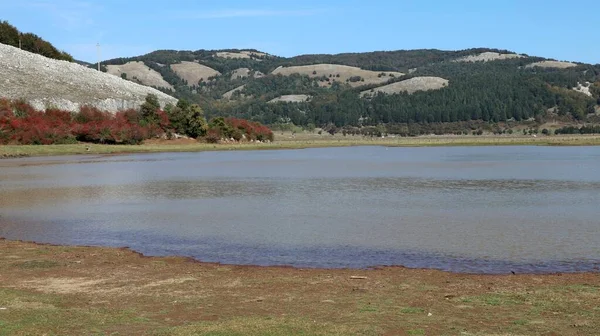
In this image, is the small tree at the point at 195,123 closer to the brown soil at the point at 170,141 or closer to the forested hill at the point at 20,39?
the brown soil at the point at 170,141

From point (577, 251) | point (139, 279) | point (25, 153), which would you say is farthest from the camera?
point (25, 153)

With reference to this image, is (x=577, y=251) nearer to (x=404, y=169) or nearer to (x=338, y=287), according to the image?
(x=338, y=287)

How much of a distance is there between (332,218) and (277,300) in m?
18.0

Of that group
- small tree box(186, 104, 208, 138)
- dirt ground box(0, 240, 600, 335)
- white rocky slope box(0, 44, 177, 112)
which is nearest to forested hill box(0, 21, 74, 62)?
white rocky slope box(0, 44, 177, 112)

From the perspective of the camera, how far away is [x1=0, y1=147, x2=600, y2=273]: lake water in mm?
25406

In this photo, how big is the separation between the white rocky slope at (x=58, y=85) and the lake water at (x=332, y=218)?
293 ft

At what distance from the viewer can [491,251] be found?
2577 centimetres

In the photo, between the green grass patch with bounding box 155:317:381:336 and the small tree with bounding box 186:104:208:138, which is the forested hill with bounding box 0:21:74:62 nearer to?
the small tree with bounding box 186:104:208:138

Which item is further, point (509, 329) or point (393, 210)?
point (393, 210)

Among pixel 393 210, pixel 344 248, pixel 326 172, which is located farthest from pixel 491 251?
pixel 326 172

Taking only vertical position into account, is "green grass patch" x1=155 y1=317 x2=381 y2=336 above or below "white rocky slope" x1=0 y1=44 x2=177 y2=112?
below

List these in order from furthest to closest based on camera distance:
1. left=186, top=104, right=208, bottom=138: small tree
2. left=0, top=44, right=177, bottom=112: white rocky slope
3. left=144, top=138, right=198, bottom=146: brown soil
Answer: left=186, top=104, right=208, bottom=138: small tree → left=0, top=44, right=177, bottom=112: white rocky slope → left=144, top=138, right=198, bottom=146: brown soil

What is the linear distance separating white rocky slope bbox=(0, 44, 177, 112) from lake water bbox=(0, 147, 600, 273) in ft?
293

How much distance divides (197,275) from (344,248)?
7.47m
